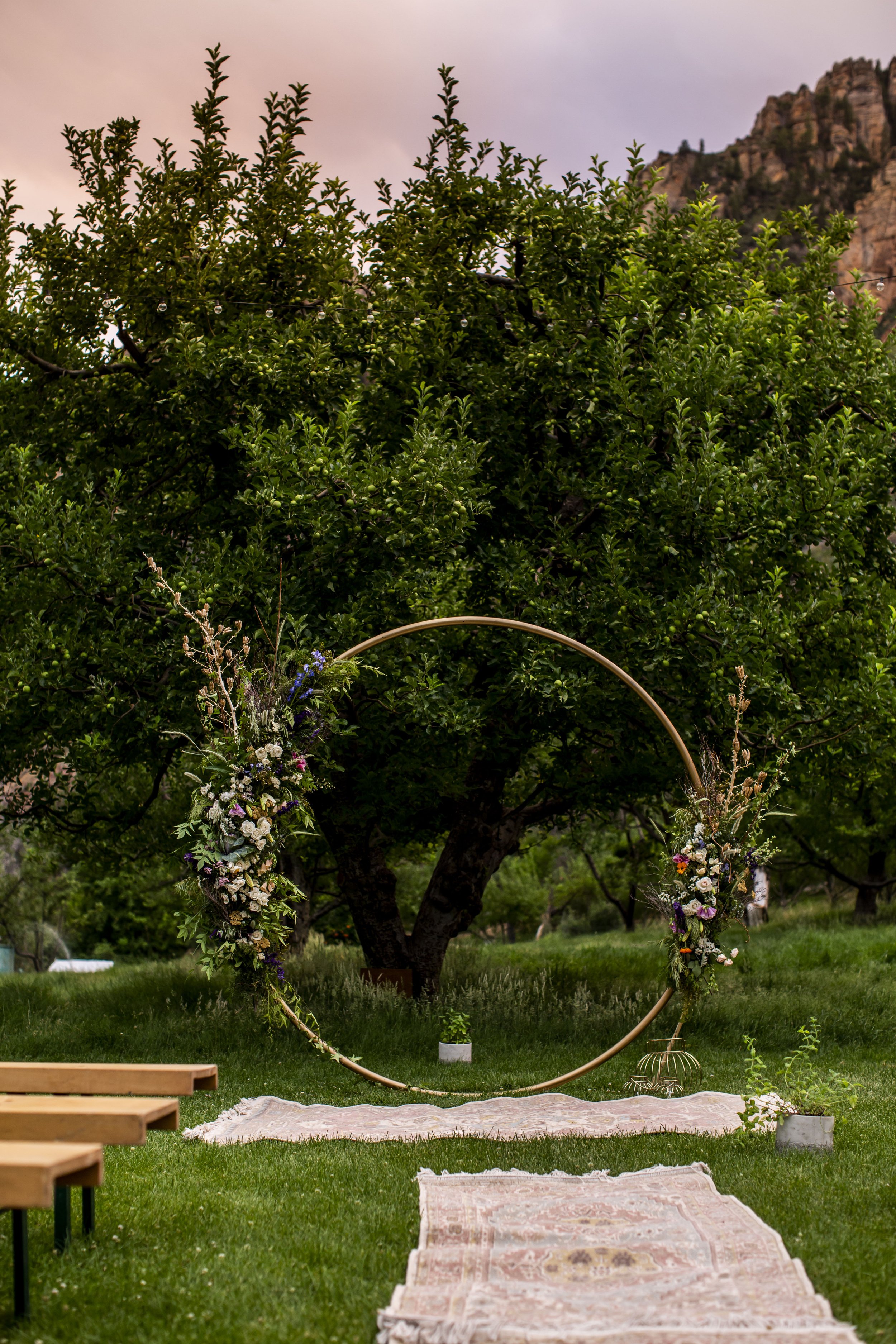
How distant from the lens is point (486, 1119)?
736cm

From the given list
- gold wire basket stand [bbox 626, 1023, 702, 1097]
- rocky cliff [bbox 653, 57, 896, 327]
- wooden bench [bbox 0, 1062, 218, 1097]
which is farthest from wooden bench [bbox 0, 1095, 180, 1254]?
rocky cliff [bbox 653, 57, 896, 327]

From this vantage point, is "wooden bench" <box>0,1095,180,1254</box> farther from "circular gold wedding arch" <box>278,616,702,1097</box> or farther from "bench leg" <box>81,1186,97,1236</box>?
"circular gold wedding arch" <box>278,616,702,1097</box>

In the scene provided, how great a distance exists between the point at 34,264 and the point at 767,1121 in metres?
10.6

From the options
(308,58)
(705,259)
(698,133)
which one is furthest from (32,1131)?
(698,133)

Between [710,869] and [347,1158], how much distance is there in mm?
3397

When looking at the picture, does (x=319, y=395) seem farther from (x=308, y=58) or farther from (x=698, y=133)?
(x=698, y=133)

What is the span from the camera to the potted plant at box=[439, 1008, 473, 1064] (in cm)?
963

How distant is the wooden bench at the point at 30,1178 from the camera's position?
3121 millimetres

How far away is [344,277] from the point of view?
1083 cm

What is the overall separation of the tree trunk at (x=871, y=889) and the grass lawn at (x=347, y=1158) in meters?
8.77

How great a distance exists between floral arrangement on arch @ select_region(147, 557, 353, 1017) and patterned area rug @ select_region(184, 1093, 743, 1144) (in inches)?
31.1

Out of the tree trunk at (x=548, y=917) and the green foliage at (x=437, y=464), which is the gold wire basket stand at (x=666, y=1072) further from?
the tree trunk at (x=548, y=917)

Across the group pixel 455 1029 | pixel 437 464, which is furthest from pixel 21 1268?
pixel 437 464

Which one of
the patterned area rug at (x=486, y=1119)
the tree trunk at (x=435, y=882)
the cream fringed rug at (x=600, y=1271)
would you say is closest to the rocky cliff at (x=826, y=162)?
the tree trunk at (x=435, y=882)
